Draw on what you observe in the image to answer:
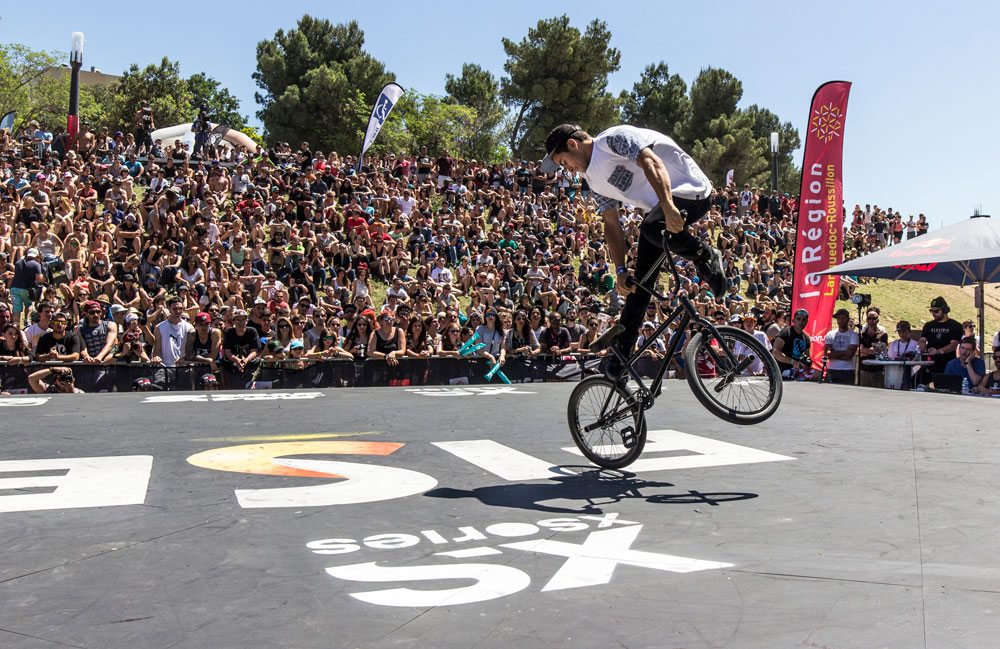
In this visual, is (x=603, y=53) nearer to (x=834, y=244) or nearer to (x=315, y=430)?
(x=834, y=244)

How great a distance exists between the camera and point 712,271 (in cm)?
507

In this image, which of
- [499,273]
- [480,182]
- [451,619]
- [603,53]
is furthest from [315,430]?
[603,53]

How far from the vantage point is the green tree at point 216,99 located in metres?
76.1

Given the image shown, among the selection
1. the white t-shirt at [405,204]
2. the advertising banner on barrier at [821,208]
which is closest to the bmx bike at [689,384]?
the advertising banner on barrier at [821,208]

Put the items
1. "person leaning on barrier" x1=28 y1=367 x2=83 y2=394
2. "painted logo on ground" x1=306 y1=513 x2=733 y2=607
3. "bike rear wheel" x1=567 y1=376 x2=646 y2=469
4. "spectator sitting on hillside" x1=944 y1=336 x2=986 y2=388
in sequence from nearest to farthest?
"painted logo on ground" x1=306 y1=513 x2=733 y2=607 < "bike rear wheel" x1=567 y1=376 x2=646 y2=469 < "person leaning on barrier" x1=28 y1=367 x2=83 y2=394 < "spectator sitting on hillside" x1=944 y1=336 x2=986 y2=388

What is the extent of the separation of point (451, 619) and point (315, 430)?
13.1 feet

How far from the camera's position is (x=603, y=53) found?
61281 millimetres

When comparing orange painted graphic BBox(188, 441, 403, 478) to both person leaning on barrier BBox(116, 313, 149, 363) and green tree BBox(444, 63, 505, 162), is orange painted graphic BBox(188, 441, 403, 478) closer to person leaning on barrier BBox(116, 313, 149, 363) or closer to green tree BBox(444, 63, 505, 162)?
person leaning on barrier BBox(116, 313, 149, 363)

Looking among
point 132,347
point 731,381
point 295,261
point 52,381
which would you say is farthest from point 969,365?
point 295,261

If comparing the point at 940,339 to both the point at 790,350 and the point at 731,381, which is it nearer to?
the point at 790,350

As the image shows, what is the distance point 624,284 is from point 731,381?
2.78 feet

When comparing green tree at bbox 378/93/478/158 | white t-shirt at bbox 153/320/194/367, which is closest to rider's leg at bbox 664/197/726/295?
white t-shirt at bbox 153/320/194/367

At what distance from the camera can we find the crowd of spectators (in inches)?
477

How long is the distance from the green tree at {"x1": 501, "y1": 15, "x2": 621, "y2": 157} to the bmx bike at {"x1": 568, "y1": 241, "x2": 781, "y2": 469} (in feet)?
180
